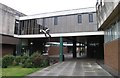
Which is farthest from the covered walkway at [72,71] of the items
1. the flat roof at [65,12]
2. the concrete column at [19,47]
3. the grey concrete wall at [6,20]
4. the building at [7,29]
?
the concrete column at [19,47]

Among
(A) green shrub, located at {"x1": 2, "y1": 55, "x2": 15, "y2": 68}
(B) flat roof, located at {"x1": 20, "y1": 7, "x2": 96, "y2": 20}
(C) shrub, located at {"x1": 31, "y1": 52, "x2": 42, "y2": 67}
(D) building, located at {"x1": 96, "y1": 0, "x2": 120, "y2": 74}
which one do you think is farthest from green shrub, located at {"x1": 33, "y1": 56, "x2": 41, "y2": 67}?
(B) flat roof, located at {"x1": 20, "y1": 7, "x2": 96, "y2": 20}

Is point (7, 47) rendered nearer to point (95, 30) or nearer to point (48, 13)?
point (48, 13)

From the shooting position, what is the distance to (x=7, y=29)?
102ft

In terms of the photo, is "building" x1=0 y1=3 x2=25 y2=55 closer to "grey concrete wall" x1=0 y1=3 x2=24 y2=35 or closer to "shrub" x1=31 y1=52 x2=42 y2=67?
"grey concrete wall" x1=0 y1=3 x2=24 y2=35

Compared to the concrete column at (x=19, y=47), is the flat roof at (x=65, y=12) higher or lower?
higher

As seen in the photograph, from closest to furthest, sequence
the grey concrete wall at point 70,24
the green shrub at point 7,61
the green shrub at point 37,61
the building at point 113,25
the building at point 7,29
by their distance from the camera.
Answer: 1. the building at point 113,25
2. the green shrub at point 37,61
3. the green shrub at point 7,61
4. the grey concrete wall at point 70,24
5. the building at point 7,29

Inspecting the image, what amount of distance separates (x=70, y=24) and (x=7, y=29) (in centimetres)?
978

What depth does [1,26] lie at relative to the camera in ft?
98.8

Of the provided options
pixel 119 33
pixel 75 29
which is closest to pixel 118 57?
pixel 119 33

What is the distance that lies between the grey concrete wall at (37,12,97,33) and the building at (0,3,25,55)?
19.1 feet

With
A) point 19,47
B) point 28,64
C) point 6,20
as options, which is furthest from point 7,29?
point 28,64

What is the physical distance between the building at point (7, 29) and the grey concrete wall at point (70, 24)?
5.81 metres

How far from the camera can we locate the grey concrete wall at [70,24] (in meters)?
27.5

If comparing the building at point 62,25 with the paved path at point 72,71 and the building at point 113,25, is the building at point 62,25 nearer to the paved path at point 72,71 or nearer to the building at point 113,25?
the paved path at point 72,71
